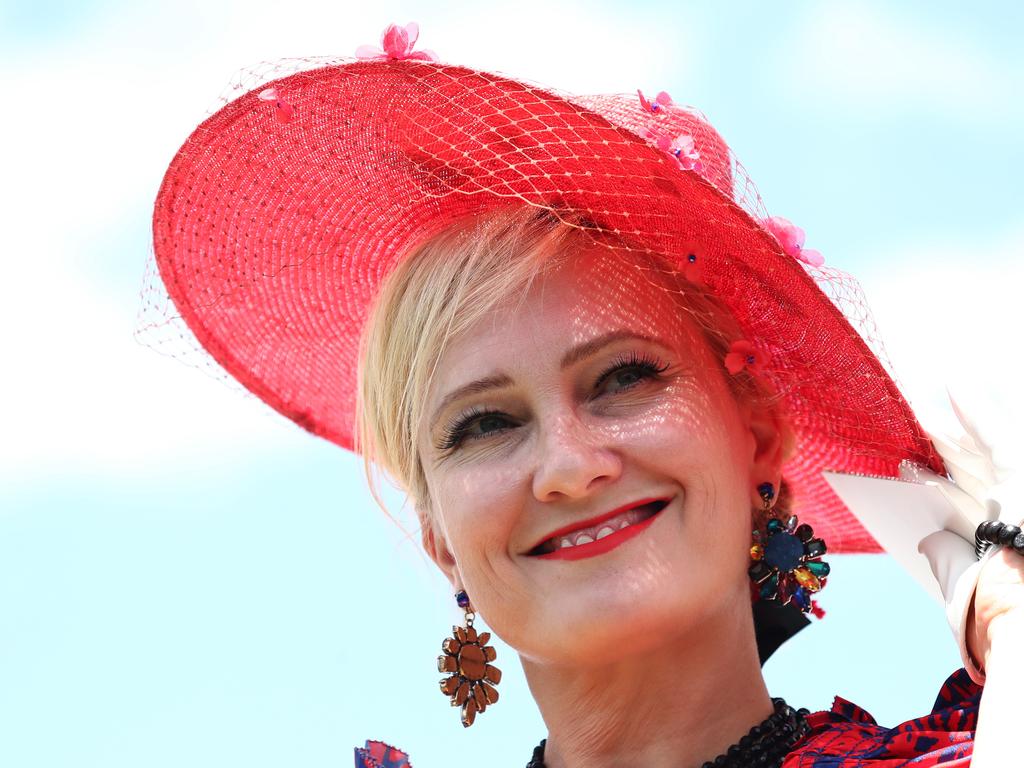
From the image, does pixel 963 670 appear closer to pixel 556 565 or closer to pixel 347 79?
pixel 556 565

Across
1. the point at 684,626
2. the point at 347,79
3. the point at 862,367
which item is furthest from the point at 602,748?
the point at 347,79

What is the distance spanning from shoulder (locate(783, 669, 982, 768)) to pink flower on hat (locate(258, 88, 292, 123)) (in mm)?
1890

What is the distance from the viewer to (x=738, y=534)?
3.44 metres

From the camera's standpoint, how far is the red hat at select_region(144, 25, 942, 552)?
11.0 ft

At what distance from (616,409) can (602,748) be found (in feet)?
2.74

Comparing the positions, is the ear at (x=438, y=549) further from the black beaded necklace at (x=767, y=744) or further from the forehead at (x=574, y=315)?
the black beaded necklace at (x=767, y=744)

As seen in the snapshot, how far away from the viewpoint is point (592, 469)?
3.30 metres

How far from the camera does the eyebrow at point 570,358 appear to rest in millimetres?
3406

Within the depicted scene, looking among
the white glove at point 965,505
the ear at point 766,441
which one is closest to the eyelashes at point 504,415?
the ear at point 766,441

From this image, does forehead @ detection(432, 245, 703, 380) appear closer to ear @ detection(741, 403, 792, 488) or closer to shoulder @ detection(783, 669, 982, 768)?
ear @ detection(741, 403, 792, 488)

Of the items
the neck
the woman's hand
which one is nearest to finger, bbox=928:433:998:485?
the woman's hand

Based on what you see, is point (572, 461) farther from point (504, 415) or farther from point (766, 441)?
point (766, 441)

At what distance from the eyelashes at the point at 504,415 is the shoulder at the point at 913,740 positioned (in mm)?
913

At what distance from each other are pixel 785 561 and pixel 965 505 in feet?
1.55
